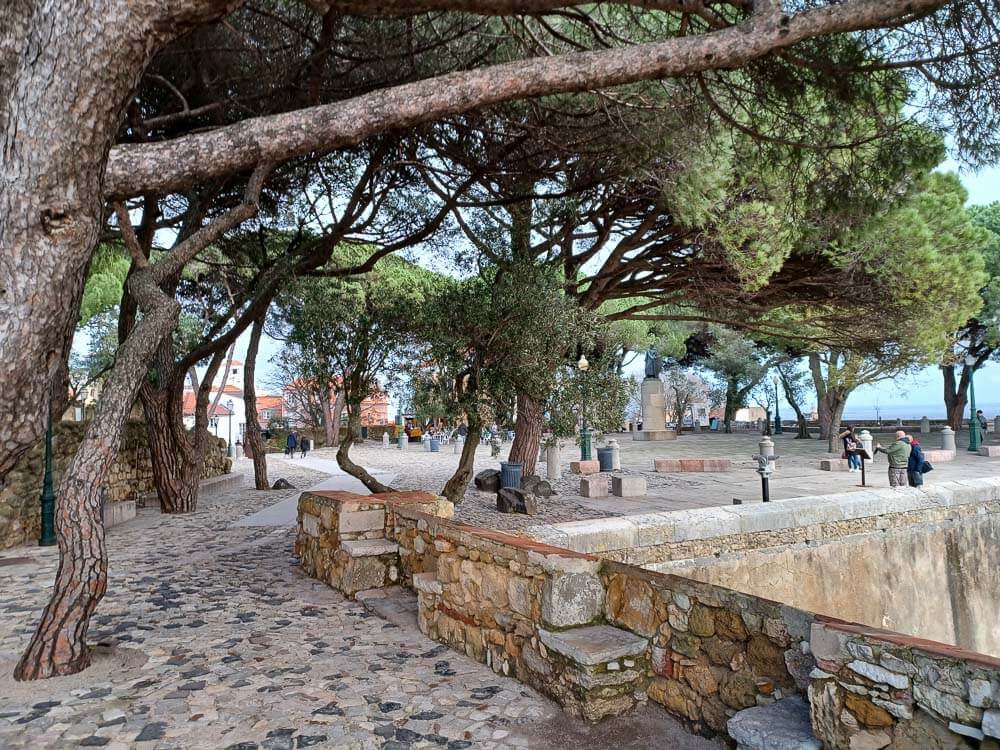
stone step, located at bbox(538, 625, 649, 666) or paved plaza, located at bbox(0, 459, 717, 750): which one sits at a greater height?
stone step, located at bbox(538, 625, 649, 666)

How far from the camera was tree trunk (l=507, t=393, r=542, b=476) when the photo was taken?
1237 centimetres

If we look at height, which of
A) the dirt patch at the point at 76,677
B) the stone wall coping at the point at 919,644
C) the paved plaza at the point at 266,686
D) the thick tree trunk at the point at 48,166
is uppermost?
the thick tree trunk at the point at 48,166

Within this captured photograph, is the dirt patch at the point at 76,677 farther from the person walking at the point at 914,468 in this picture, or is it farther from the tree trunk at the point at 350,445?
the person walking at the point at 914,468

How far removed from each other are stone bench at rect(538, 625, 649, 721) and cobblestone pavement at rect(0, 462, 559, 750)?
245mm

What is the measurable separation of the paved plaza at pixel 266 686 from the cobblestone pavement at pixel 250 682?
0.01 metres

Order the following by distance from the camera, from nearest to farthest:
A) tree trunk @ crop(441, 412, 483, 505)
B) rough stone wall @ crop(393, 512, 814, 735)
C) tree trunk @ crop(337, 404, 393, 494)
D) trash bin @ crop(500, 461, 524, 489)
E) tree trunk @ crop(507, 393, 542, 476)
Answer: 1. rough stone wall @ crop(393, 512, 814, 735)
2. tree trunk @ crop(337, 404, 393, 494)
3. tree trunk @ crop(441, 412, 483, 505)
4. tree trunk @ crop(507, 393, 542, 476)
5. trash bin @ crop(500, 461, 524, 489)

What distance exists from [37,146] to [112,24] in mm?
570

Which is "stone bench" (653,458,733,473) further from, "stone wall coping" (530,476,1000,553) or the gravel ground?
"stone wall coping" (530,476,1000,553)

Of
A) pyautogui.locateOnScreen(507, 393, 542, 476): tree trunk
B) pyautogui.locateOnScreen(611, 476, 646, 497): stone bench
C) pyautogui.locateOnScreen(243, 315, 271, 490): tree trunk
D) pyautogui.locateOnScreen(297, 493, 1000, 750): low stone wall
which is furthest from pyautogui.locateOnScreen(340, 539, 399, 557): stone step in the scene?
pyautogui.locateOnScreen(243, 315, 271, 490): tree trunk

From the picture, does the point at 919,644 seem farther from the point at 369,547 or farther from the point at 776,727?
the point at 369,547

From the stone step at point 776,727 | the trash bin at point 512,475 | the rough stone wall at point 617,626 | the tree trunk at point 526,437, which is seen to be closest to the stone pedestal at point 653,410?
the tree trunk at point 526,437

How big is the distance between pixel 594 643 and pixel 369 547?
3.02 m

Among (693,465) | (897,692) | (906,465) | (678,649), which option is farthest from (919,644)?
(693,465)

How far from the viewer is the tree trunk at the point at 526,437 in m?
12.4
